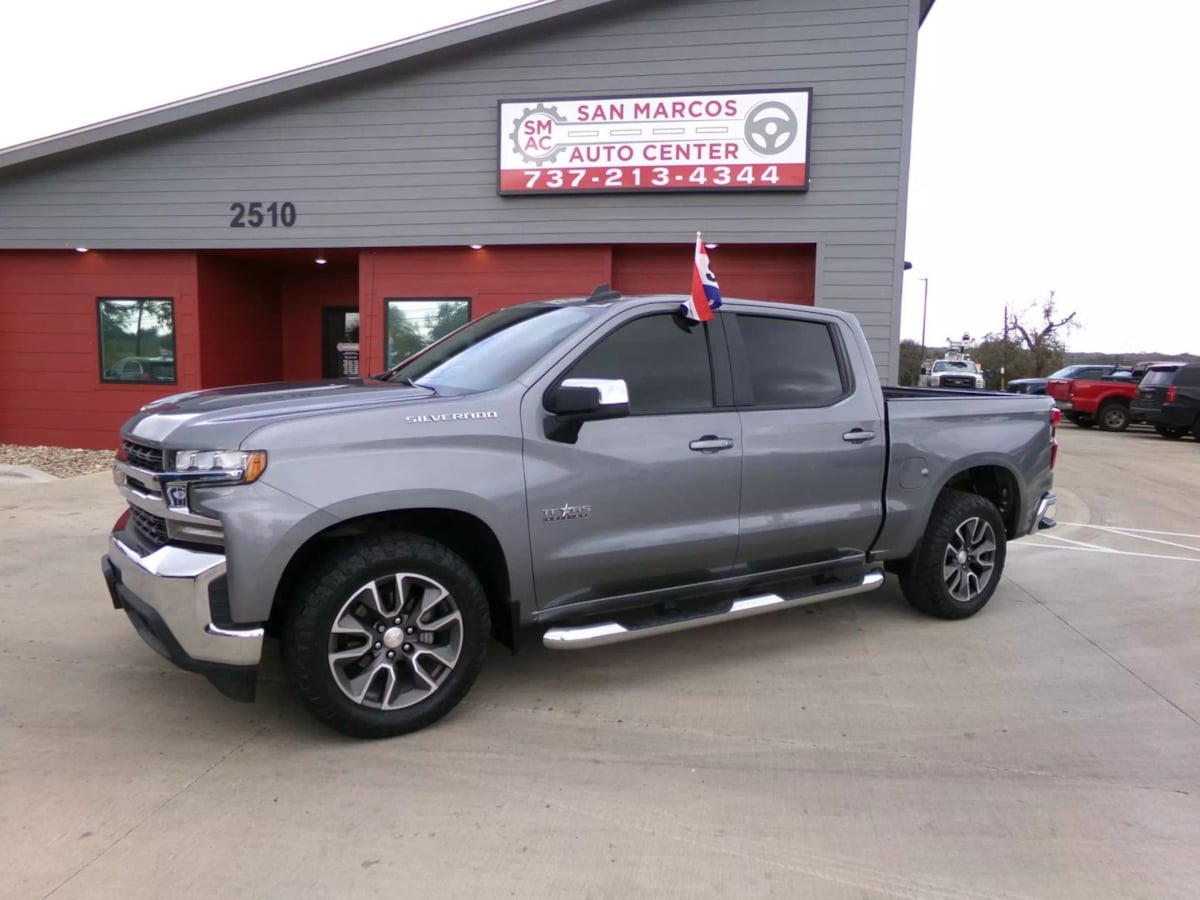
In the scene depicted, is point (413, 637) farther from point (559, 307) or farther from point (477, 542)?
point (559, 307)

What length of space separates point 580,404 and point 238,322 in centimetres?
1072

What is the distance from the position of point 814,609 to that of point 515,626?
8.46 feet

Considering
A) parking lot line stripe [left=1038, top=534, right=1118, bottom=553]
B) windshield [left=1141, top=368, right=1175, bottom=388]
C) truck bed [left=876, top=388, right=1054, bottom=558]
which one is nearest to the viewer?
truck bed [left=876, top=388, right=1054, bottom=558]

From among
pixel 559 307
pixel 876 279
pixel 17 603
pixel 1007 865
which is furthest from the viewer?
pixel 876 279

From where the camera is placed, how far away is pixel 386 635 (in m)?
3.37

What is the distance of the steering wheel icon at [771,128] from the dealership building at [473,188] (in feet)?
0.08

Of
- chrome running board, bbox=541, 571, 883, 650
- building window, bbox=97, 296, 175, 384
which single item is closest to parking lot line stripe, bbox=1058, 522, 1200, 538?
chrome running board, bbox=541, 571, 883, 650

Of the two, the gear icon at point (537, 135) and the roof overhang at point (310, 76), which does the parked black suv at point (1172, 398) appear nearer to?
the roof overhang at point (310, 76)

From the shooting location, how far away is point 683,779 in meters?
3.22

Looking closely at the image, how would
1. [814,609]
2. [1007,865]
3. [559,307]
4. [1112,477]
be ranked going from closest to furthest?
[1007,865]
[559,307]
[814,609]
[1112,477]

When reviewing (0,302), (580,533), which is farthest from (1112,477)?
(0,302)

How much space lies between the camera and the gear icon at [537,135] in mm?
10336

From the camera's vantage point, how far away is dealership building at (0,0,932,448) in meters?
9.93

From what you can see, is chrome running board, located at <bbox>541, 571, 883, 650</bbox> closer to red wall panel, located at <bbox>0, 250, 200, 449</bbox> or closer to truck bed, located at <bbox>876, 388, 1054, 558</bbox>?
truck bed, located at <bbox>876, 388, 1054, 558</bbox>
